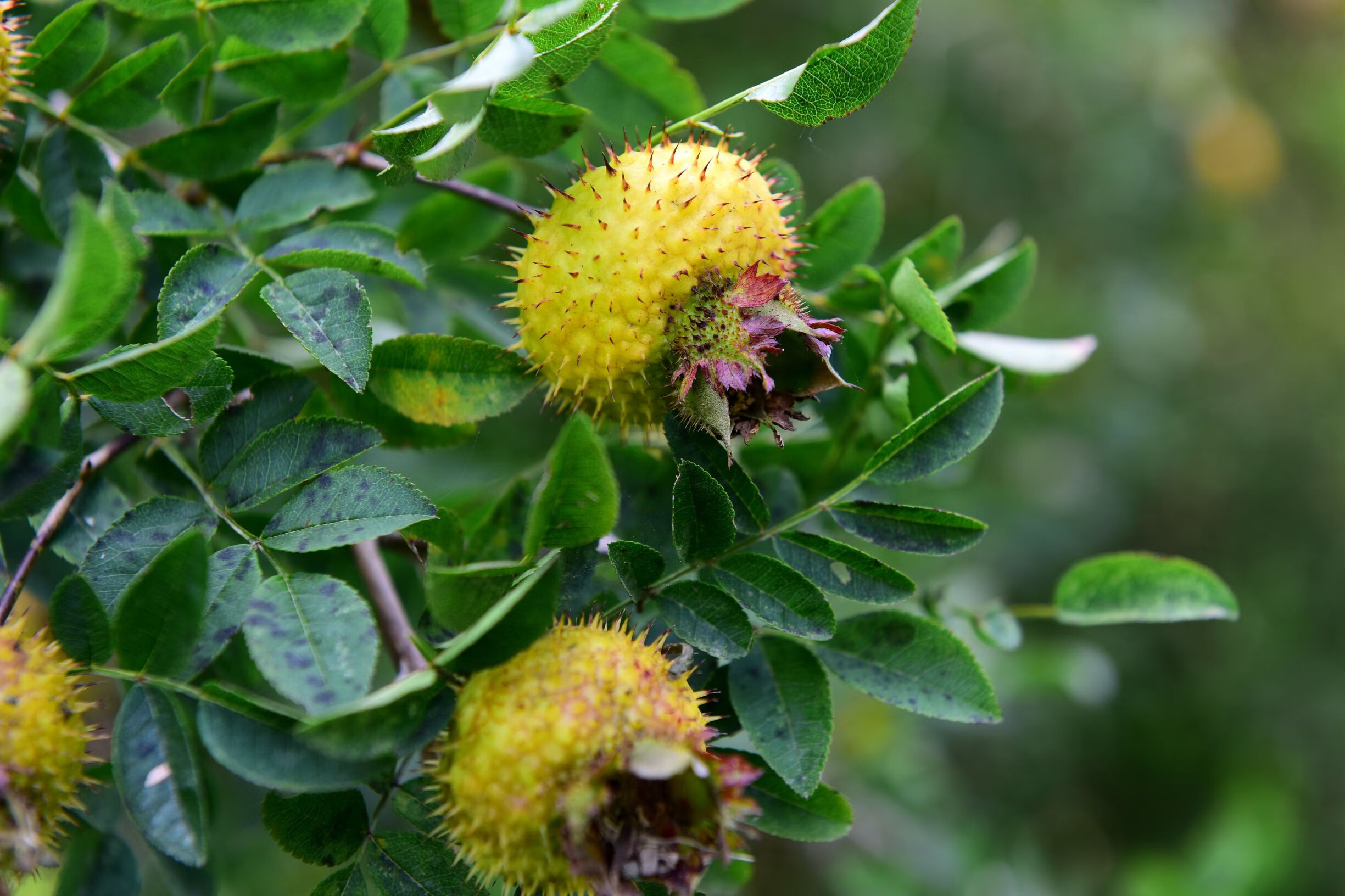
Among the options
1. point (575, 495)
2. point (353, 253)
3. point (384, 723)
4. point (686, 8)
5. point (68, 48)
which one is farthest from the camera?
point (686, 8)

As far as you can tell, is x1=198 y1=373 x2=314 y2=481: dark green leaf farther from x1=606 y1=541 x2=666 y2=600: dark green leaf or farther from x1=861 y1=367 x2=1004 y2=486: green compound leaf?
x1=861 y1=367 x2=1004 y2=486: green compound leaf

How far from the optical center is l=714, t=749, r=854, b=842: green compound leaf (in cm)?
153

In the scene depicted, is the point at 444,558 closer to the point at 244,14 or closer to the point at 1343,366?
the point at 244,14

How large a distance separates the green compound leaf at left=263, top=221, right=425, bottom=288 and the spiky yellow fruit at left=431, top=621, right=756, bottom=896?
0.66m

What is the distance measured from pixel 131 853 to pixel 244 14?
4.72 ft

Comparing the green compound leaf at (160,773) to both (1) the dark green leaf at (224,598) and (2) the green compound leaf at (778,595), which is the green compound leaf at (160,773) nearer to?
(1) the dark green leaf at (224,598)

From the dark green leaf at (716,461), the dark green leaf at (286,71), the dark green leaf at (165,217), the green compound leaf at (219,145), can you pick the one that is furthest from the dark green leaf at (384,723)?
the dark green leaf at (286,71)

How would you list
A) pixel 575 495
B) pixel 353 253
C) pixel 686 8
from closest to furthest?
1. pixel 575 495
2. pixel 353 253
3. pixel 686 8

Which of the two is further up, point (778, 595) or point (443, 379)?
point (443, 379)

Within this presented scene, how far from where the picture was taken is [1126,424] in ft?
16.5

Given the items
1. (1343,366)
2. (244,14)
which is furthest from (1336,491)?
(244,14)

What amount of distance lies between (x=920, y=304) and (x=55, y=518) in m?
1.39

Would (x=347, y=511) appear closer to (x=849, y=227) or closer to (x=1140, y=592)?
(x=849, y=227)

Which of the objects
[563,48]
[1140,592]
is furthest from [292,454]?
[1140,592]
